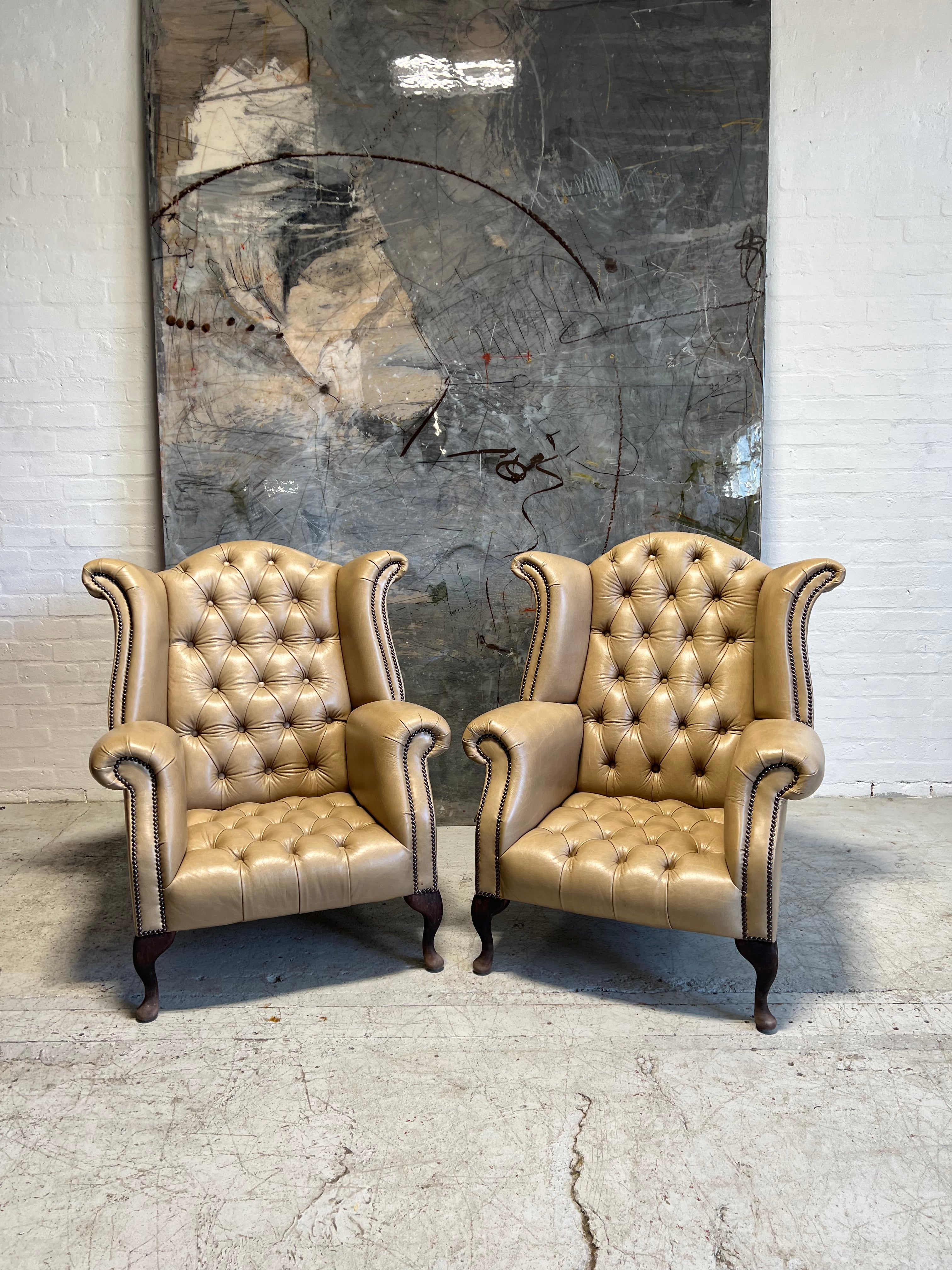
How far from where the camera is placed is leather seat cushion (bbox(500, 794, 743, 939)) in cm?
192

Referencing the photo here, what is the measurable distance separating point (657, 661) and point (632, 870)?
2.30ft

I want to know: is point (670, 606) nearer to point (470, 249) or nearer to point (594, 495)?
point (594, 495)

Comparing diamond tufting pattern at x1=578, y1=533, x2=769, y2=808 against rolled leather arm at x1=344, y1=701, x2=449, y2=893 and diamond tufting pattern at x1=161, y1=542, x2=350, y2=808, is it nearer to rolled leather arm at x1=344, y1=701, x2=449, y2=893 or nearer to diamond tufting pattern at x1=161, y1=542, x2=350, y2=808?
rolled leather arm at x1=344, y1=701, x2=449, y2=893

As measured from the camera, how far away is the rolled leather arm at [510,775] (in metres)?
2.12

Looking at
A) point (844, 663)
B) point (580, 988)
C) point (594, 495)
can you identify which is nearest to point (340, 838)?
point (580, 988)

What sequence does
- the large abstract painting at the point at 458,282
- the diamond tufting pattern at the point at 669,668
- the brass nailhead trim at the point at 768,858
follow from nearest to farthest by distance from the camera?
the brass nailhead trim at the point at 768,858 < the diamond tufting pattern at the point at 669,668 < the large abstract painting at the point at 458,282

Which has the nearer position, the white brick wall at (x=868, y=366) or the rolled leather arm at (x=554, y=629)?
the rolled leather arm at (x=554, y=629)

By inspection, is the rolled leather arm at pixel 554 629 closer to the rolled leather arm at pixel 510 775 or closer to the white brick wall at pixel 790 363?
the rolled leather arm at pixel 510 775

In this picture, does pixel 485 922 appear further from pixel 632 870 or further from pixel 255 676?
pixel 255 676

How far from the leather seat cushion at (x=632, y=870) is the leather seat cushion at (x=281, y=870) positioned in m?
0.31

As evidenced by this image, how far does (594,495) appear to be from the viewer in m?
3.12

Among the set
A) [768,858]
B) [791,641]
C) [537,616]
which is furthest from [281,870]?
[791,641]

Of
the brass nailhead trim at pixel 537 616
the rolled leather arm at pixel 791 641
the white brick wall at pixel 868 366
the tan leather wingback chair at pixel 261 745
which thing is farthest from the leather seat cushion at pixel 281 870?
the white brick wall at pixel 868 366

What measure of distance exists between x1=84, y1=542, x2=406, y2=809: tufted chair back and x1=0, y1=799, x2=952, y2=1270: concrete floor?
1.44 feet
